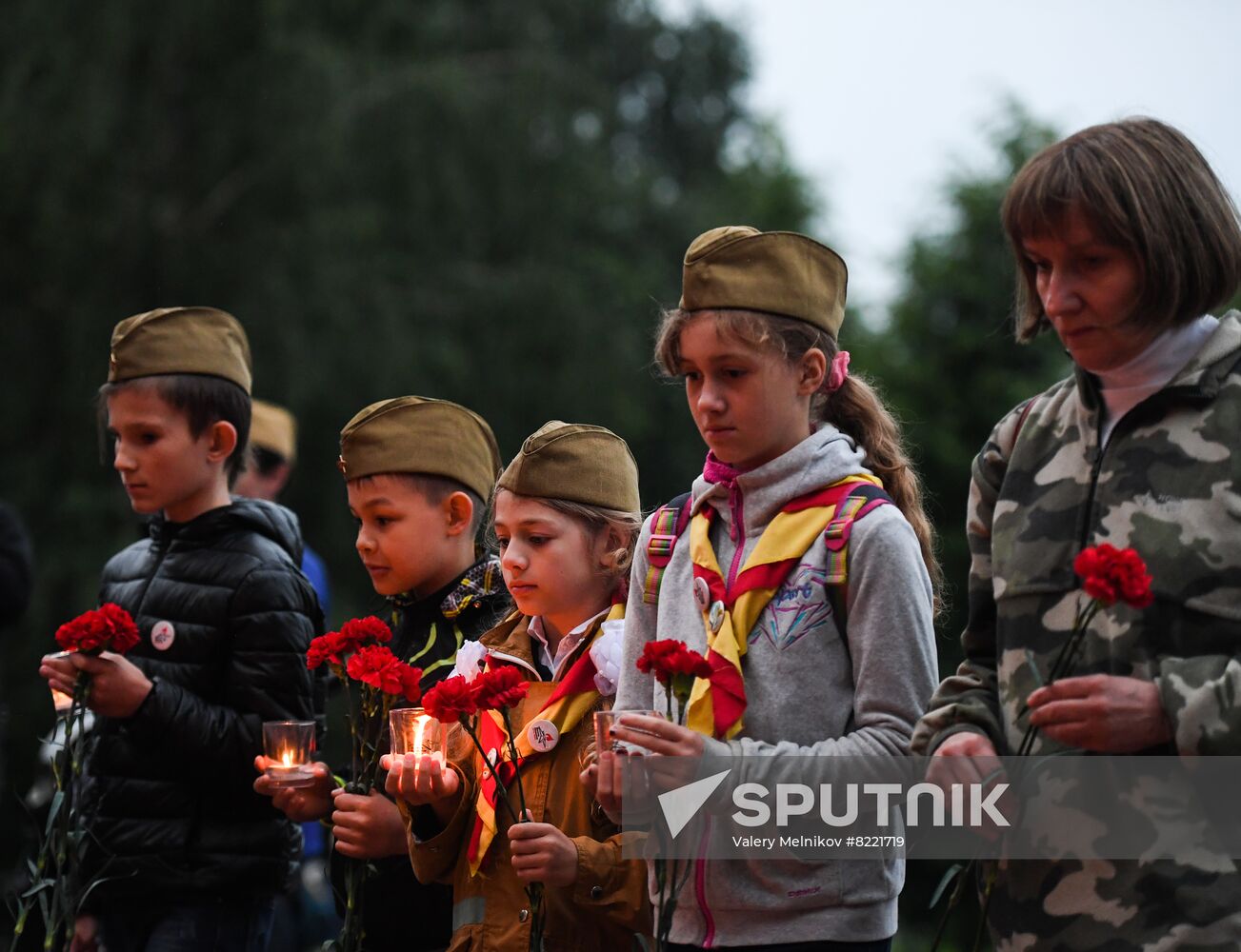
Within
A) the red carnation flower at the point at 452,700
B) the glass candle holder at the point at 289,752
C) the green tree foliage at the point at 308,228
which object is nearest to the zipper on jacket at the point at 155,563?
the glass candle holder at the point at 289,752

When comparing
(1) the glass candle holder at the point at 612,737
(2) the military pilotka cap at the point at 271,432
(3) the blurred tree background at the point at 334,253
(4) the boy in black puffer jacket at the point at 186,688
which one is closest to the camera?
(1) the glass candle holder at the point at 612,737

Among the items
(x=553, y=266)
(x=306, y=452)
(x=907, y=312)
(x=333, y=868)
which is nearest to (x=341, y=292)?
(x=306, y=452)

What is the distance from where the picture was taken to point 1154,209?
2502mm

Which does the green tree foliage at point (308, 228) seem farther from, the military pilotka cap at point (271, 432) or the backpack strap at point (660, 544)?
the backpack strap at point (660, 544)

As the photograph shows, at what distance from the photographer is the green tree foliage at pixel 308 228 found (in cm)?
1302

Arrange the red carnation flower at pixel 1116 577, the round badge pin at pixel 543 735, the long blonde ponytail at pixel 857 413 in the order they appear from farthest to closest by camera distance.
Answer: the round badge pin at pixel 543 735 < the long blonde ponytail at pixel 857 413 < the red carnation flower at pixel 1116 577

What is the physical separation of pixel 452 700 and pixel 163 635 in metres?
1.56

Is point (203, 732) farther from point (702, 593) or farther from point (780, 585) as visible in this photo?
point (780, 585)

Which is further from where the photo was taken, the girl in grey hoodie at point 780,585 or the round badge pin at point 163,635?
the round badge pin at point 163,635

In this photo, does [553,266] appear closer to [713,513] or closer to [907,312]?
[907,312]

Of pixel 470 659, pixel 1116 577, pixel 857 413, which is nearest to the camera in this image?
pixel 1116 577

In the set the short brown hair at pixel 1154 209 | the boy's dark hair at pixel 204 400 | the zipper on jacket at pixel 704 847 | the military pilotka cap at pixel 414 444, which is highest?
the boy's dark hair at pixel 204 400

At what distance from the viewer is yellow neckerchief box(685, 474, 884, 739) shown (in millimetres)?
2992

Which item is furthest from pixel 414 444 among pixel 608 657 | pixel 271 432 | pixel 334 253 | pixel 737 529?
pixel 334 253
